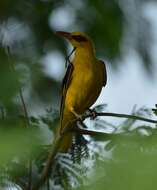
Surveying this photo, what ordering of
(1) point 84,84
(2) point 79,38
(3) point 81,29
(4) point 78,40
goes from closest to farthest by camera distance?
(3) point 81,29, (2) point 79,38, (4) point 78,40, (1) point 84,84

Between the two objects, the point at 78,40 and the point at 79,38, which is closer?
the point at 79,38

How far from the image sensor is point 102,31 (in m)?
1.97

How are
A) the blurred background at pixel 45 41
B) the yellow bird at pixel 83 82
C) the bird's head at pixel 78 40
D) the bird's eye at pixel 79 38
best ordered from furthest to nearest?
1. the yellow bird at pixel 83 82
2. the bird's eye at pixel 79 38
3. the bird's head at pixel 78 40
4. the blurred background at pixel 45 41

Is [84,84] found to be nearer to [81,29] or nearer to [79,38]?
[79,38]

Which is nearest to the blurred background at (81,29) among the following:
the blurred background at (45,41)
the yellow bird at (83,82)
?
the blurred background at (45,41)

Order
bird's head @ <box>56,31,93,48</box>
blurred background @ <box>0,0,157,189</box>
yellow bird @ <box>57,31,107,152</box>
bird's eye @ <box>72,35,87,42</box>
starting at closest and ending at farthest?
blurred background @ <box>0,0,157,189</box>, bird's head @ <box>56,31,93,48</box>, bird's eye @ <box>72,35,87,42</box>, yellow bird @ <box>57,31,107,152</box>

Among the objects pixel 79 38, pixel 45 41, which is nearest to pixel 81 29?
pixel 45 41

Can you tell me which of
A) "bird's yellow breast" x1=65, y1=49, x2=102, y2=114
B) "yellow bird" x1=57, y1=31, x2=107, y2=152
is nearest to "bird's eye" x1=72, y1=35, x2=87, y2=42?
"yellow bird" x1=57, y1=31, x2=107, y2=152

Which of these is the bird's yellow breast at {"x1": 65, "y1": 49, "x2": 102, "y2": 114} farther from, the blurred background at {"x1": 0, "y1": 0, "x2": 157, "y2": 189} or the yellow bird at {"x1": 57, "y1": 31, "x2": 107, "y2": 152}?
the blurred background at {"x1": 0, "y1": 0, "x2": 157, "y2": 189}

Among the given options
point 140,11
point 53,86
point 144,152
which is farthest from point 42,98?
point 144,152

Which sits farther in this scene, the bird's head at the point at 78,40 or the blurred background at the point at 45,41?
the bird's head at the point at 78,40

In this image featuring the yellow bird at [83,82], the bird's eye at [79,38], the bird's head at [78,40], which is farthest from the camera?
the yellow bird at [83,82]

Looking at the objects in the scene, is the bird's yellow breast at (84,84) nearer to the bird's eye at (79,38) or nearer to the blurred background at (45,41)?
the bird's eye at (79,38)

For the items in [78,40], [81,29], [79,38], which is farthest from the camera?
[78,40]
